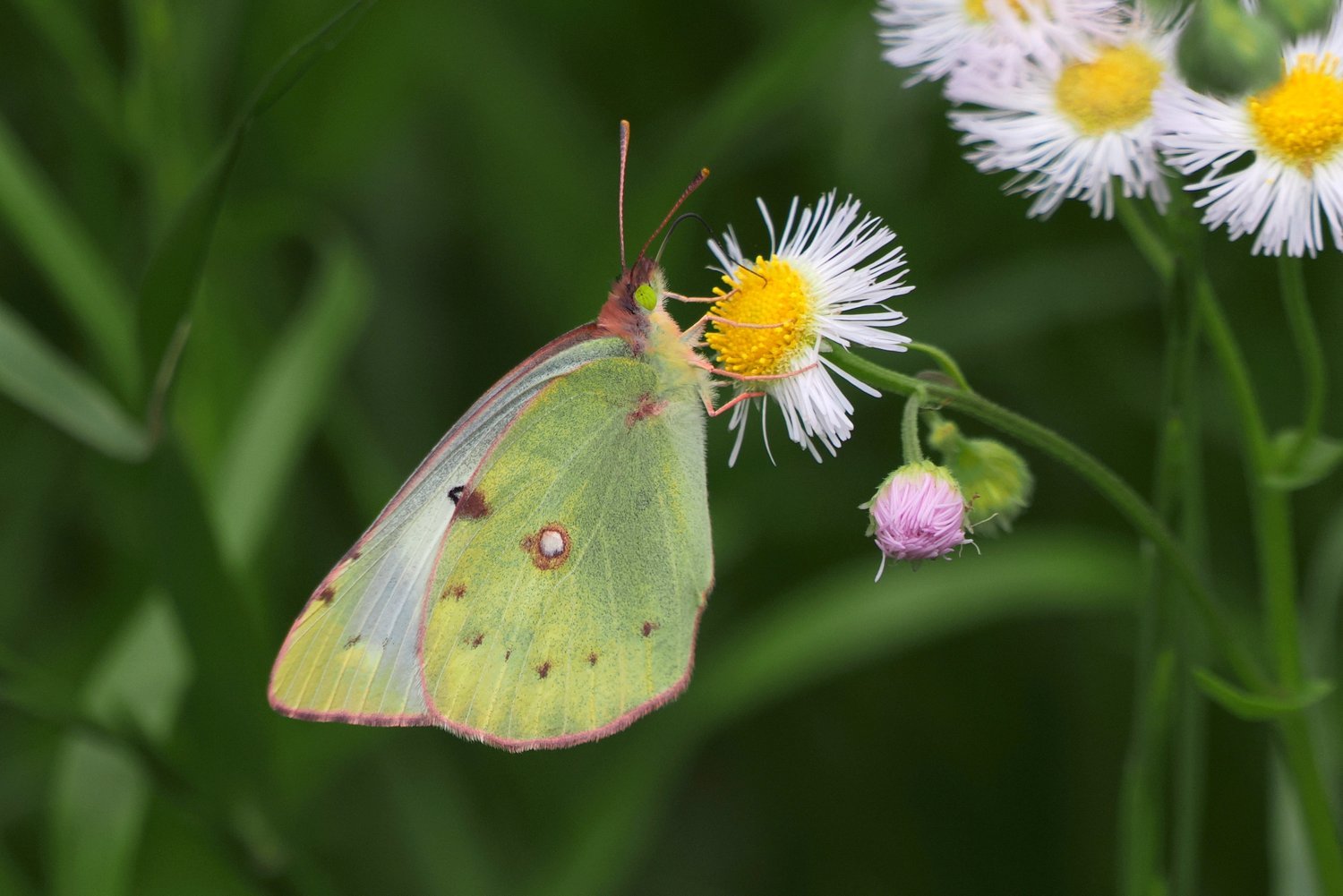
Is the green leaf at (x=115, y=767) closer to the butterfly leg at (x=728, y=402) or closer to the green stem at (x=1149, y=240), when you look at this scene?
the butterfly leg at (x=728, y=402)

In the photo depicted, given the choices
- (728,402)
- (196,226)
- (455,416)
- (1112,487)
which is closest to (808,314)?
(728,402)

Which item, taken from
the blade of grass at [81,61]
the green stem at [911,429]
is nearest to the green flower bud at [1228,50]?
the green stem at [911,429]

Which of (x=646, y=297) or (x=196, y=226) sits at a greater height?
(x=196, y=226)

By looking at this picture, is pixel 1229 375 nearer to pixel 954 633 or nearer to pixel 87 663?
pixel 954 633

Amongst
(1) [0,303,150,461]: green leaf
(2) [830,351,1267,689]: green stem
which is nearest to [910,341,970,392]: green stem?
(2) [830,351,1267,689]: green stem

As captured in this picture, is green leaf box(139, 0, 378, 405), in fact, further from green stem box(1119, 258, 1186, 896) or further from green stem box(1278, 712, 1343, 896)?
green stem box(1278, 712, 1343, 896)

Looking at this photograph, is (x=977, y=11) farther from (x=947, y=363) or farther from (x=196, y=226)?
(x=196, y=226)

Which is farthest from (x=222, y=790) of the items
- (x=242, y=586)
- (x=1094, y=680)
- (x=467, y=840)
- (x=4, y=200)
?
(x=1094, y=680)
